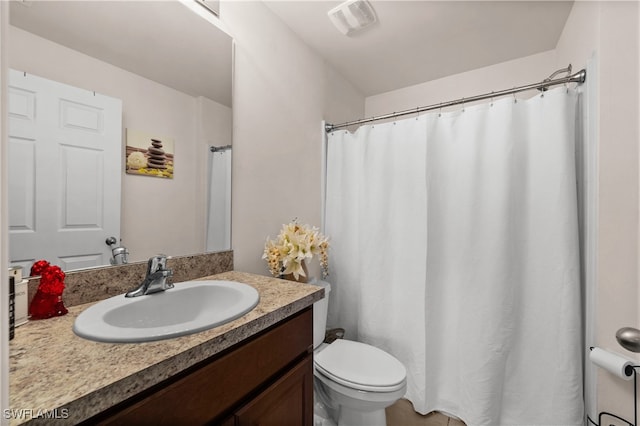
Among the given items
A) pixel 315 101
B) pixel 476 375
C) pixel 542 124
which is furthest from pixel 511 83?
pixel 476 375

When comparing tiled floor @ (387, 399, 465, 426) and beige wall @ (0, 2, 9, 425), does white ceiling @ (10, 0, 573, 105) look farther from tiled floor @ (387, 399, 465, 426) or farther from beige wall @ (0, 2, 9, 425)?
tiled floor @ (387, 399, 465, 426)

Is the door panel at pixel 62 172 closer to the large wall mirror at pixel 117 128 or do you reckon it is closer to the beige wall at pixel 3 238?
the large wall mirror at pixel 117 128

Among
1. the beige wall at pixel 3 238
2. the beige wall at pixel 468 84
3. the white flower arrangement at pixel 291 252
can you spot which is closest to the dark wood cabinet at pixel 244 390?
the beige wall at pixel 3 238

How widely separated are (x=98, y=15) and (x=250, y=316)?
110 centimetres

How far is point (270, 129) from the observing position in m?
1.55

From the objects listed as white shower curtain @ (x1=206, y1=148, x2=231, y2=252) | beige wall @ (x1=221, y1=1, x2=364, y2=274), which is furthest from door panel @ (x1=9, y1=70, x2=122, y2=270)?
beige wall @ (x1=221, y1=1, x2=364, y2=274)

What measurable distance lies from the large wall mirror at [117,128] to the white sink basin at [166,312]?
195 mm

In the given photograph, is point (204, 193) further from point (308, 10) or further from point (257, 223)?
point (308, 10)

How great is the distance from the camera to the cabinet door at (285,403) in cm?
73

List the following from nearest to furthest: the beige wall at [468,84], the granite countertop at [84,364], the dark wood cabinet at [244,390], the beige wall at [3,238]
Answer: the beige wall at [3,238]
the granite countertop at [84,364]
the dark wood cabinet at [244,390]
the beige wall at [468,84]

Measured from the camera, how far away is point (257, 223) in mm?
1473

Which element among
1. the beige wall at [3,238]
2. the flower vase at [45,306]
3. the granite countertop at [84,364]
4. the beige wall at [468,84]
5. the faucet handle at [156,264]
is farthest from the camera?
the beige wall at [468,84]

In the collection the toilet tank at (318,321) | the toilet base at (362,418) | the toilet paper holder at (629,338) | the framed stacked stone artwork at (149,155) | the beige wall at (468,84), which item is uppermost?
the beige wall at (468,84)

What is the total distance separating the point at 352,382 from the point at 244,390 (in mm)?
697
